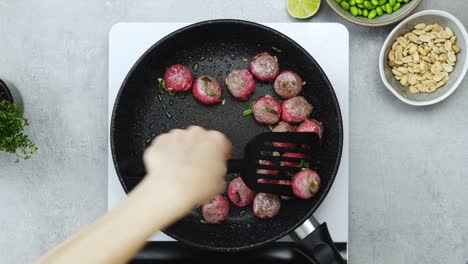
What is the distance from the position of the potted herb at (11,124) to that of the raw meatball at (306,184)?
1.57 feet

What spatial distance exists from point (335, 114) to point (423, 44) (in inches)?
9.0

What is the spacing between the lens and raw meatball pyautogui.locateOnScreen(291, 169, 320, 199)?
3.47 feet

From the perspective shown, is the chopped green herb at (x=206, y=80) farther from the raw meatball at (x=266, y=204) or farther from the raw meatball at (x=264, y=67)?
the raw meatball at (x=266, y=204)

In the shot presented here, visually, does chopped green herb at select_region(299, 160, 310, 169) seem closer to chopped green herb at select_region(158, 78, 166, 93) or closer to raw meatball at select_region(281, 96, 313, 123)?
raw meatball at select_region(281, 96, 313, 123)

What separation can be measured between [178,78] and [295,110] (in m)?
0.22

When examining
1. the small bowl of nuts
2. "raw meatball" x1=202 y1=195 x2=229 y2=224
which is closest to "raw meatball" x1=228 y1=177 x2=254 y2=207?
"raw meatball" x1=202 y1=195 x2=229 y2=224

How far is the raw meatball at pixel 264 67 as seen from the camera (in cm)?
113

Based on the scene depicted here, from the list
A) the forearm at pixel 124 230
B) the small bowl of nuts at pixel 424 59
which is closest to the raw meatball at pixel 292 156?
the small bowl of nuts at pixel 424 59

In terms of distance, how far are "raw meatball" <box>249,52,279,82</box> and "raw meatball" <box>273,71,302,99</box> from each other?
0.01 metres

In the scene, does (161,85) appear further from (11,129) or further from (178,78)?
(11,129)

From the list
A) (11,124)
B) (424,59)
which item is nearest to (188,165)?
(11,124)

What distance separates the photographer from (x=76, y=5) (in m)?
1.20

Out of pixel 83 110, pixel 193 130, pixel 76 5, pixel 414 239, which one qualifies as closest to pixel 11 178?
pixel 83 110

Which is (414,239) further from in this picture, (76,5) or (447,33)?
A: (76,5)
